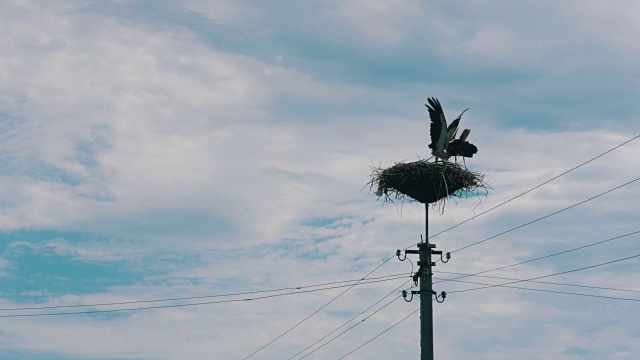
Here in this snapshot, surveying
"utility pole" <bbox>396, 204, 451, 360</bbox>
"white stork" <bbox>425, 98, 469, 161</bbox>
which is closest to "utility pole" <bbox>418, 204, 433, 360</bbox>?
"utility pole" <bbox>396, 204, 451, 360</bbox>

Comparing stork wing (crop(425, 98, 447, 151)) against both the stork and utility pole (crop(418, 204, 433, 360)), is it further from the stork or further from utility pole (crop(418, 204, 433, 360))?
utility pole (crop(418, 204, 433, 360))

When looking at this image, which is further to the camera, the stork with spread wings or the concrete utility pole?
the stork with spread wings

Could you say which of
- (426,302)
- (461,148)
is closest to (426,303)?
(426,302)

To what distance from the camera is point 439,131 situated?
22.6 meters

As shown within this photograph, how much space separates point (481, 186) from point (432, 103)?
2453 millimetres

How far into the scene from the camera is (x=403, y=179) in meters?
21.6

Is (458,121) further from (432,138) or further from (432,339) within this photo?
(432,339)

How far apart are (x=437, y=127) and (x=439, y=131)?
11cm

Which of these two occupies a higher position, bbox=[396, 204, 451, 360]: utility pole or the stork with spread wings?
the stork with spread wings

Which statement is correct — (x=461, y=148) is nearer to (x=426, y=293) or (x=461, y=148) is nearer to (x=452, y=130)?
(x=452, y=130)

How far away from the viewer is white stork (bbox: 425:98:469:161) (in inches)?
885

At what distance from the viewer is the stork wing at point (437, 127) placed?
22547 millimetres

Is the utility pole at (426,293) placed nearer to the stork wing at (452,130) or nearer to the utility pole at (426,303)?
the utility pole at (426,303)

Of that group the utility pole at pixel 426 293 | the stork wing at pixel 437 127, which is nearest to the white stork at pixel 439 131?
the stork wing at pixel 437 127
